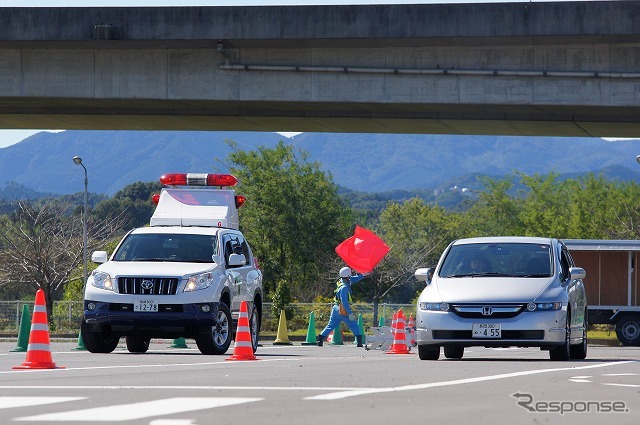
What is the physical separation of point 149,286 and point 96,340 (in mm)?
1548

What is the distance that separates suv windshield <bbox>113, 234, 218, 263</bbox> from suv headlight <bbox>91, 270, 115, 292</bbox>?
772 mm

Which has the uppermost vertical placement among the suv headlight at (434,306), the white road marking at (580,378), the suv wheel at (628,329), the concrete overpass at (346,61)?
the concrete overpass at (346,61)

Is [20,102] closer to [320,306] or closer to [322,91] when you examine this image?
[322,91]

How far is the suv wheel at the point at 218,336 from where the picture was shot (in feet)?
65.8

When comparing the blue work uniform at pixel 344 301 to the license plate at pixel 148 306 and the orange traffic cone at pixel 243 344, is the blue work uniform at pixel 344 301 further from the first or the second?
the orange traffic cone at pixel 243 344

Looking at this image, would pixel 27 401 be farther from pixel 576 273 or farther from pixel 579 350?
pixel 579 350

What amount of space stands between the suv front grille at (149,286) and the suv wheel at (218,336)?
2.63 ft

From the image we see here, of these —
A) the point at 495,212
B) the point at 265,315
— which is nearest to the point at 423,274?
the point at 265,315

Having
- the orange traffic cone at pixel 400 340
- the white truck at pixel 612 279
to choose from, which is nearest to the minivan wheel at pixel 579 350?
the orange traffic cone at pixel 400 340

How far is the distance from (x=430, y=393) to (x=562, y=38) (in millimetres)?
19846

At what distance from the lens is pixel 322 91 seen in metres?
30.7

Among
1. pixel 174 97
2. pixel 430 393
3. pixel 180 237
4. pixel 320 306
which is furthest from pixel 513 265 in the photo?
pixel 320 306

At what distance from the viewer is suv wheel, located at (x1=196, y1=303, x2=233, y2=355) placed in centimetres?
2005

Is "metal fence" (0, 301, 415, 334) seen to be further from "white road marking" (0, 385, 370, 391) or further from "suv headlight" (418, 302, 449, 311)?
"white road marking" (0, 385, 370, 391)
